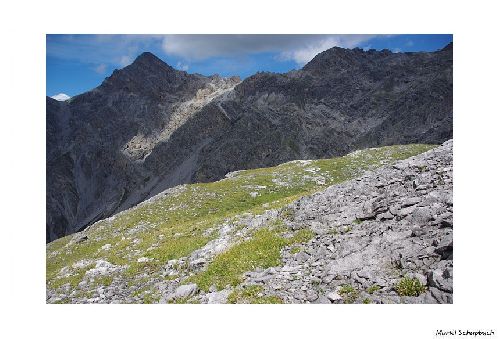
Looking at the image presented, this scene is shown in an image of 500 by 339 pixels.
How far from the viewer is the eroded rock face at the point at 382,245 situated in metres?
10.6

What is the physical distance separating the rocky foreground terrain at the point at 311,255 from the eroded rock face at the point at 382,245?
3 centimetres

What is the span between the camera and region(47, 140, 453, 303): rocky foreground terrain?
11047mm

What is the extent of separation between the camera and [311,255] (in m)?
13.8

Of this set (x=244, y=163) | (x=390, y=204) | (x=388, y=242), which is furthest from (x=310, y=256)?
(x=244, y=163)

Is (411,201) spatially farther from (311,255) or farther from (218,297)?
(218,297)

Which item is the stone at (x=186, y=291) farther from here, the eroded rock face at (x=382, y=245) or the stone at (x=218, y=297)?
the eroded rock face at (x=382, y=245)

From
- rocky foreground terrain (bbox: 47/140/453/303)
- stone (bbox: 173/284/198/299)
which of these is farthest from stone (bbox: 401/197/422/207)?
stone (bbox: 173/284/198/299)

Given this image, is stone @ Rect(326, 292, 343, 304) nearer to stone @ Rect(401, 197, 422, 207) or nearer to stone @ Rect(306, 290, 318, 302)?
stone @ Rect(306, 290, 318, 302)

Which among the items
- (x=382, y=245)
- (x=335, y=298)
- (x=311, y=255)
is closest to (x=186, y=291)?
(x=311, y=255)

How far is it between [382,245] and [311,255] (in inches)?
97.9

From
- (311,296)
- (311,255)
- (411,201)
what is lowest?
(311,296)

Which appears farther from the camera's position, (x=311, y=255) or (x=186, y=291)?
(x=311, y=255)
